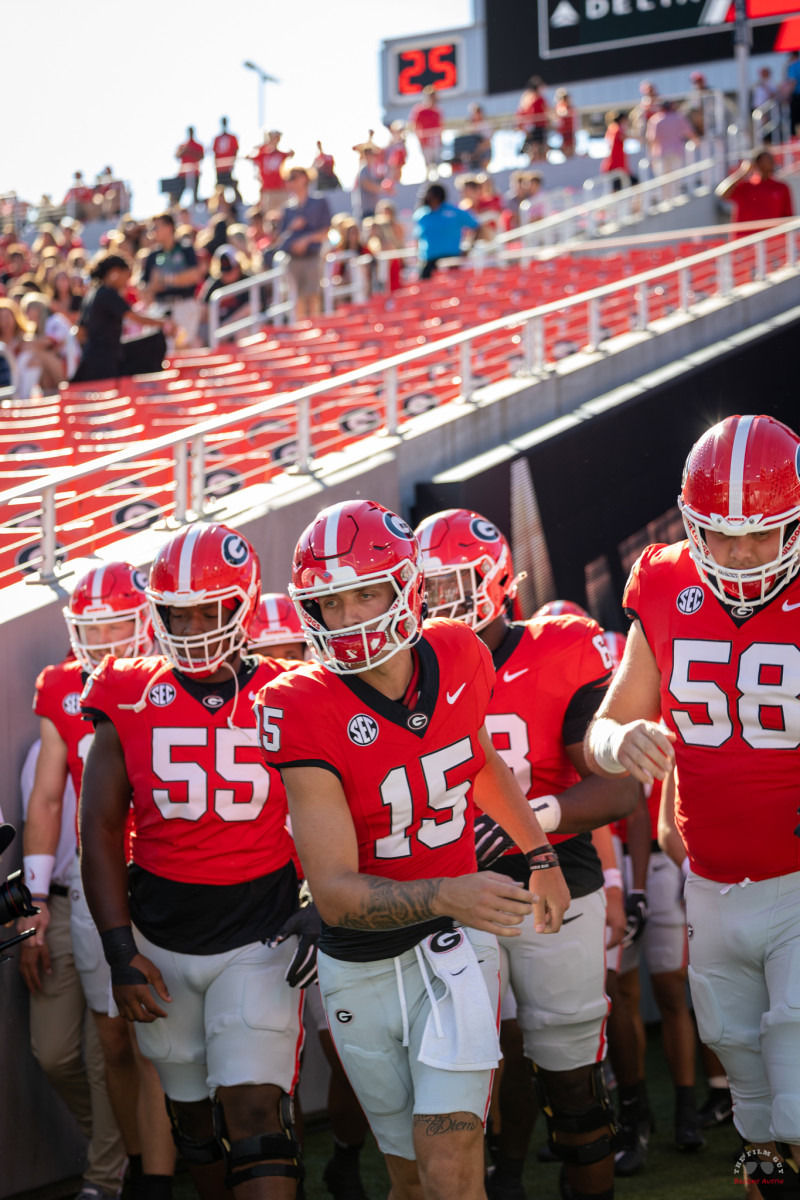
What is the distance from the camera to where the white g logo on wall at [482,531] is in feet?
15.3

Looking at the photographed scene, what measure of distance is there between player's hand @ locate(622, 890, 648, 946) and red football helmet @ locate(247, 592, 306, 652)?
1.74 metres

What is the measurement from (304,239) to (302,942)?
10.4 meters

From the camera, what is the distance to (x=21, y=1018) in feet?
16.7

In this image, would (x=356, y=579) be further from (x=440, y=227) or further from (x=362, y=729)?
(x=440, y=227)

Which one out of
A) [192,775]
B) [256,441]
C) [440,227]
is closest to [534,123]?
[440,227]

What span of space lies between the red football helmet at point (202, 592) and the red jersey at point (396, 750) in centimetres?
70

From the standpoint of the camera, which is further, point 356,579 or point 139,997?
point 139,997

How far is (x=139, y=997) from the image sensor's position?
3.92 metres

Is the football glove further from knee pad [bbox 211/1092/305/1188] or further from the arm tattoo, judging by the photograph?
the arm tattoo

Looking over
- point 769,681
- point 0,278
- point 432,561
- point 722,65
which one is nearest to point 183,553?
point 432,561

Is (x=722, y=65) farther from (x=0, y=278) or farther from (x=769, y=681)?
(x=769, y=681)

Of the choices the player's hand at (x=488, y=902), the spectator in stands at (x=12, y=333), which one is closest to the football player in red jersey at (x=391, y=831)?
the player's hand at (x=488, y=902)

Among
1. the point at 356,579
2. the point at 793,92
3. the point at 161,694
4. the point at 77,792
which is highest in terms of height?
the point at 793,92

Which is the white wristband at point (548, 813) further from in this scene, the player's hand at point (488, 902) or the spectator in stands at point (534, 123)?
the spectator in stands at point (534, 123)
